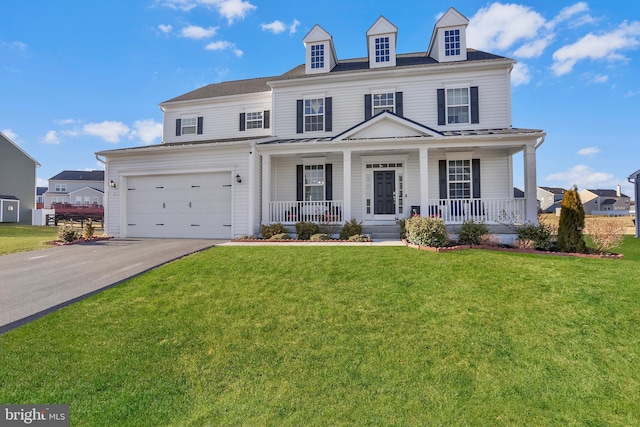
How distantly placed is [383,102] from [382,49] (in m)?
2.68

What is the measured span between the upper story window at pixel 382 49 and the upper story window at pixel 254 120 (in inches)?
245

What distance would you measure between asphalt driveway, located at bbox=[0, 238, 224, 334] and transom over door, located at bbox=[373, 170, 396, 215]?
7.01 m

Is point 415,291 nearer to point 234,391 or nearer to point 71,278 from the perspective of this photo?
point 234,391

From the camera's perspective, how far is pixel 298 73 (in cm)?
1458

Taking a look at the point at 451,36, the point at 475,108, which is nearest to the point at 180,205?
the point at 475,108

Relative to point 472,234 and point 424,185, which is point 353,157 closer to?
point 424,185

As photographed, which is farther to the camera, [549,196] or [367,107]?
[549,196]

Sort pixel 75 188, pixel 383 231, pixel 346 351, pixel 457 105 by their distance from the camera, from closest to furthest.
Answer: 1. pixel 346 351
2. pixel 383 231
3. pixel 457 105
4. pixel 75 188

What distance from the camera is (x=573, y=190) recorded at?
7.93 meters

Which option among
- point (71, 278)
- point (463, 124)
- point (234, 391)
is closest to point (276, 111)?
point (463, 124)

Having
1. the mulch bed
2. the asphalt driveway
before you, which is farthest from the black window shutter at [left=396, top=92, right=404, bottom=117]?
the asphalt driveway

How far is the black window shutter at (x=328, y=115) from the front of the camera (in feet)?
44.1

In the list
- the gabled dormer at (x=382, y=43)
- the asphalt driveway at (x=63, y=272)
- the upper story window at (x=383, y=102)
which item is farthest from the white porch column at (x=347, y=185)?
the gabled dormer at (x=382, y=43)

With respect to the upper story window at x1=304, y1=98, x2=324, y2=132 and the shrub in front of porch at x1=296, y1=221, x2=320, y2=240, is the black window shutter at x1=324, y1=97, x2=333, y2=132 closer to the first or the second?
the upper story window at x1=304, y1=98, x2=324, y2=132
